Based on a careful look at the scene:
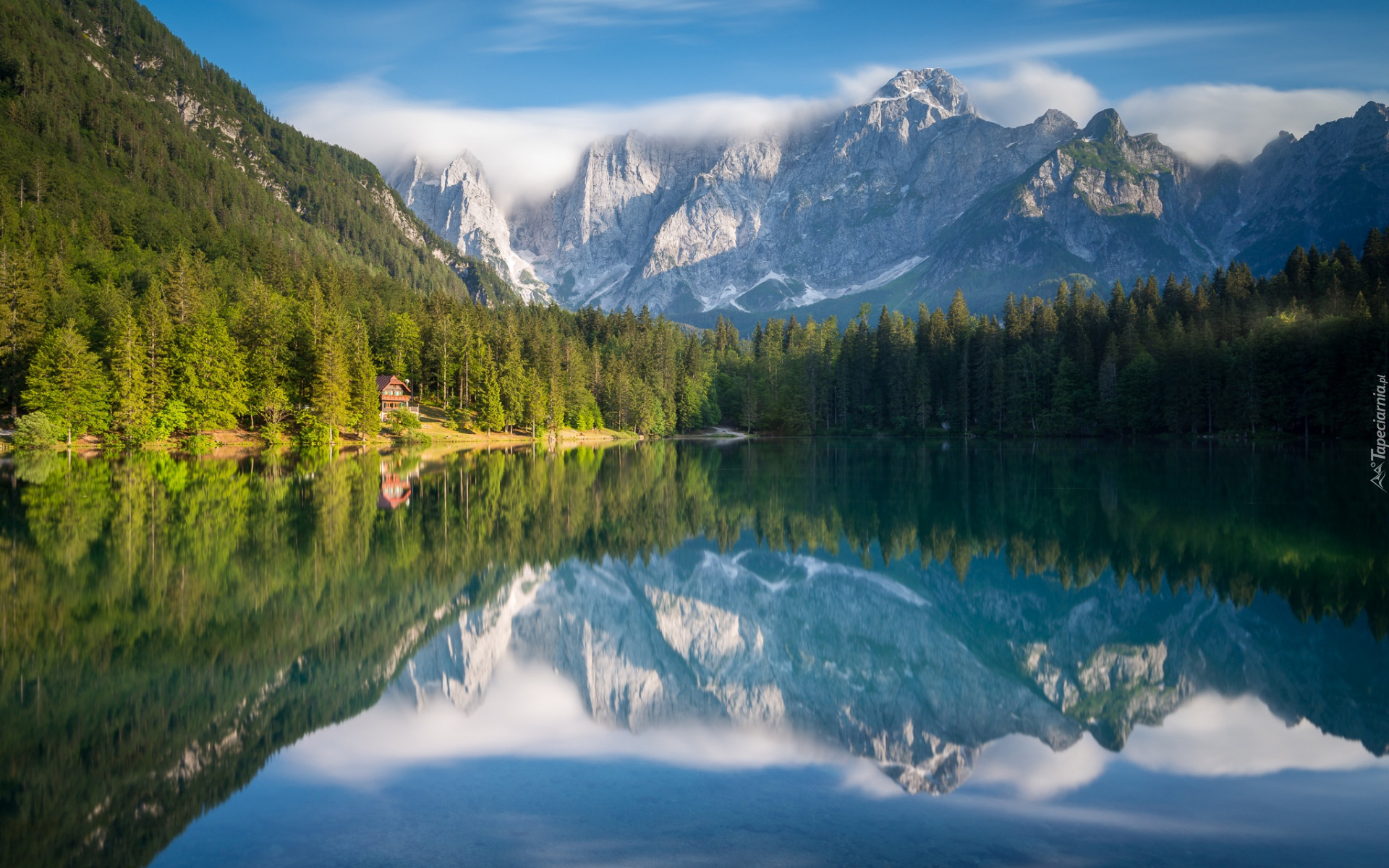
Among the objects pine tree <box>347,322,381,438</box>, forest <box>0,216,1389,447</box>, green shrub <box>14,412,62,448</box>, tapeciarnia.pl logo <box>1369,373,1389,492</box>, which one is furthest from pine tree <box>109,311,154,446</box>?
tapeciarnia.pl logo <box>1369,373,1389,492</box>

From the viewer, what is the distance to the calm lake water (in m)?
7.13

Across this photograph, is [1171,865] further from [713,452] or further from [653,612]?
[713,452]

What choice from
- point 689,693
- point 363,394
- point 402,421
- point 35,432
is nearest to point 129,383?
point 35,432

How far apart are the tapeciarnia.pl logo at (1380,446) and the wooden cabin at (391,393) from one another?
7690cm

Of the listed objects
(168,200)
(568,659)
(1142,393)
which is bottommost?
(568,659)

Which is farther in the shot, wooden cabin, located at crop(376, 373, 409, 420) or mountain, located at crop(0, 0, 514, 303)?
mountain, located at crop(0, 0, 514, 303)

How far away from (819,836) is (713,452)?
6827 cm

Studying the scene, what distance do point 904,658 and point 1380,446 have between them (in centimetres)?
6441

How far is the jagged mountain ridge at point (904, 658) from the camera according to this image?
10055 millimetres

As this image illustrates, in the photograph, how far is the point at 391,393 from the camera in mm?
84750

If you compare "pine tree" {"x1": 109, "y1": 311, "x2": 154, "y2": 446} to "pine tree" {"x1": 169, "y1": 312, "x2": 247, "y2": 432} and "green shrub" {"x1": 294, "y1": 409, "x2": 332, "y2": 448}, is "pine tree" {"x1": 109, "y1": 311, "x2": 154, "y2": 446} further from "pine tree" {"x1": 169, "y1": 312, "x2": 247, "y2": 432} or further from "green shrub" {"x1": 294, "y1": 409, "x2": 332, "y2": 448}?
"green shrub" {"x1": 294, "y1": 409, "x2": 332, "y2": 448}

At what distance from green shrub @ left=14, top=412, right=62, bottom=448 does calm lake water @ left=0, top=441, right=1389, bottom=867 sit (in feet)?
121

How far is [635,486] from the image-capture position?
3969cm

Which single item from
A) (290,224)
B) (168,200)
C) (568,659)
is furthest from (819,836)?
(290,224)
